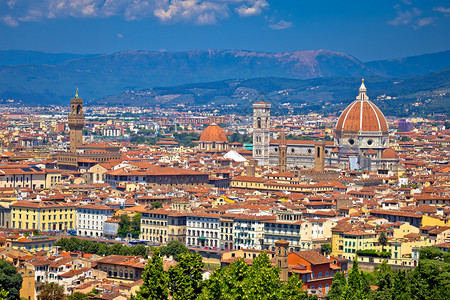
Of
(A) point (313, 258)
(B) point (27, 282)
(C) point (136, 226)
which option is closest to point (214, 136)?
(C) point (136, 226)

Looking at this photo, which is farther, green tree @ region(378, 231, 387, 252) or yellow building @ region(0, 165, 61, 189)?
yellow building @ region(0, 165, 61, 189)

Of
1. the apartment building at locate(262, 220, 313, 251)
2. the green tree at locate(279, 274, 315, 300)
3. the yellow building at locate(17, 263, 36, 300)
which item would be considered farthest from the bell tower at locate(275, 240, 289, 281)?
the yellow building at locate(17, 263, 36, 300)

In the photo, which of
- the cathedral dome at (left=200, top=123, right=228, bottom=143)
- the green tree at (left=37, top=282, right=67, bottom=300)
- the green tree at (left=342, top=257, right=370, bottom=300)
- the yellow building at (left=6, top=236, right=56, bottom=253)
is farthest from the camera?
the cathedral dome at (left=200, top=123, right=228, bottom=143)

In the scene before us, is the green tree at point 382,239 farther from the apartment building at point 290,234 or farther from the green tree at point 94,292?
the green tree at point 94,292

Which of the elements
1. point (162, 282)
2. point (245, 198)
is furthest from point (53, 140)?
point (162, 282)

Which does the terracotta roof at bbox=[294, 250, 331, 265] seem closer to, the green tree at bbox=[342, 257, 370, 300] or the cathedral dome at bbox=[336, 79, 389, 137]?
the green tree at bbox=[342, 257, 370, 300]

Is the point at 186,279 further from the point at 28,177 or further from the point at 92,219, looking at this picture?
the point at 28,177

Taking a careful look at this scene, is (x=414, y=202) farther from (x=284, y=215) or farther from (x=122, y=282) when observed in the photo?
(x=122, y=282)
